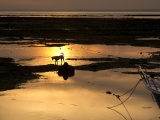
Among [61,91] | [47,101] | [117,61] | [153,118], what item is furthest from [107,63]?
[153,118]

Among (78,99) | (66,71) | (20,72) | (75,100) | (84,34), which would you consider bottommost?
(75,100)

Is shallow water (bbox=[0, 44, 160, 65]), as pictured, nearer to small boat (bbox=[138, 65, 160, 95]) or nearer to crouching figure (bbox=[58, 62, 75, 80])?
crouching figure (bbox=[58, 62, 75, 80])

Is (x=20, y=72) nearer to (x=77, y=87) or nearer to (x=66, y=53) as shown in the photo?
(x=77, y=87)

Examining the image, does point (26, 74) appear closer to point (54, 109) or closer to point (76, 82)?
point (76, 82)

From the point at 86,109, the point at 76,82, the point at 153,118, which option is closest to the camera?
the point at 153,118

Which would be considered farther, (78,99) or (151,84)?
(78,99)

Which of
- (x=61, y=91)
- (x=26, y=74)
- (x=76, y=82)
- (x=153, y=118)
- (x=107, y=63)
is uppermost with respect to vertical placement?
(x=107, y=63)

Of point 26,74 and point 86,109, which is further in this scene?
point 26,74

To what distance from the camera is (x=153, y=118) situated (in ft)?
52.6

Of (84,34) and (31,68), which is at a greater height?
(84,34)

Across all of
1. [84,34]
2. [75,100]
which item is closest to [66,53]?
[75,100]

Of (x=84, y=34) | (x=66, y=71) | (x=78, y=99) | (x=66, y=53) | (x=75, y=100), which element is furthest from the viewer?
(x=84, y=34)

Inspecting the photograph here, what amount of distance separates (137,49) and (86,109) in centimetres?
2555

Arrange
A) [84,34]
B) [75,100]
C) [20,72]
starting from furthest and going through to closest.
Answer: [84,34]
[20,72]
[75,100]
